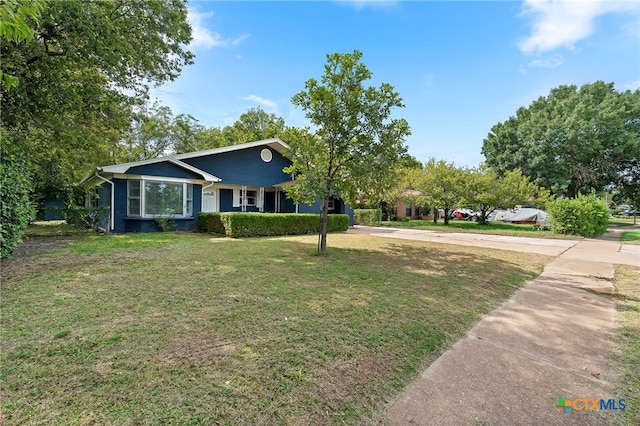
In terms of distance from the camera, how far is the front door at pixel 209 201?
1620cm

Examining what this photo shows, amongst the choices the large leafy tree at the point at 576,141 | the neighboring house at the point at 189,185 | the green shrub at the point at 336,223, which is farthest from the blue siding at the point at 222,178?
the large leafy tree at the point at 576,141

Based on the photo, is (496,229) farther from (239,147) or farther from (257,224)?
(239,147)

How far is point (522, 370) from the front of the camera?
2.72 m

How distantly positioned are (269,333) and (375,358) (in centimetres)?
117

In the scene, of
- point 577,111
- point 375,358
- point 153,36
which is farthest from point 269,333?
point 577,111

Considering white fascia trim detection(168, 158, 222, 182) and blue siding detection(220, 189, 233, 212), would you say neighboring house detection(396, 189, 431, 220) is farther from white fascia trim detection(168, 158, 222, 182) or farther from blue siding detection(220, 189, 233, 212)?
white fascia trim detection(168, 158, 222, 182)

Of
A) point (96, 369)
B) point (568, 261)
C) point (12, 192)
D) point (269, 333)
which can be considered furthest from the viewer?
point (568, 261)

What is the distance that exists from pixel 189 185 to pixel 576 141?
1279 inches

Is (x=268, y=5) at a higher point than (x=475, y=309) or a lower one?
higher

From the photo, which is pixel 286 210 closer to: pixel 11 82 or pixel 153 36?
pixel 153 36

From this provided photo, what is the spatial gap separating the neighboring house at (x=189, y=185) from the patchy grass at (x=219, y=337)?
5786mm

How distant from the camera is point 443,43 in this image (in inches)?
394

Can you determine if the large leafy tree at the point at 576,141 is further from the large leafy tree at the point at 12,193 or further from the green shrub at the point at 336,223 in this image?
the large leafy tree at the point at 12,193

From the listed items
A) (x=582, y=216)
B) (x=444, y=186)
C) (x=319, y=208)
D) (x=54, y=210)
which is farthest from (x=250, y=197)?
(x=582, y=216)
